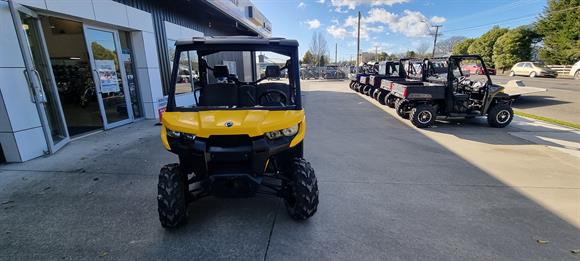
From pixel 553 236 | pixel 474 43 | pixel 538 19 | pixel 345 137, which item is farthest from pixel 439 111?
pixel 474 43

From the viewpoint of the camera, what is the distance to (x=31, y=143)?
468 centimetres

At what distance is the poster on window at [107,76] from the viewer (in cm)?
657

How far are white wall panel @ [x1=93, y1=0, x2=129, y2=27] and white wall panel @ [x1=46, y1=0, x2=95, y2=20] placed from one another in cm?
17

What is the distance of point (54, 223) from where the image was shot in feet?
9.37

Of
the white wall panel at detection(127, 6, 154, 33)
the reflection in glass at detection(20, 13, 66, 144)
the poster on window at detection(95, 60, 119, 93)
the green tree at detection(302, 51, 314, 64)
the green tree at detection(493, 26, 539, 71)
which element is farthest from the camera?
the green tree at detection(302, 51, 314, 64)

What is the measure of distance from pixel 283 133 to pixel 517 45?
139ft

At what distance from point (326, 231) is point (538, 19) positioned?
40.6 m

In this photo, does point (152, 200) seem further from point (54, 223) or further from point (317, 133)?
point (317, 133)

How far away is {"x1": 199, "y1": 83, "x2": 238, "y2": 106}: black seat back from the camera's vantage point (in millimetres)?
3250

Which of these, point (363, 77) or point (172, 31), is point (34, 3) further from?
point (363, 77)

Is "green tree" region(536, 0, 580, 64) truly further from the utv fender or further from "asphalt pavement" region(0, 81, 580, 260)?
"asphalt pavement" region(0, 81, 580, 260)

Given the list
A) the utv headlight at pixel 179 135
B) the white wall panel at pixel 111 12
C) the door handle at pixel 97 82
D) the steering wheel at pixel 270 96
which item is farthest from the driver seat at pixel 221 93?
the white wall panel at pixel 111 12

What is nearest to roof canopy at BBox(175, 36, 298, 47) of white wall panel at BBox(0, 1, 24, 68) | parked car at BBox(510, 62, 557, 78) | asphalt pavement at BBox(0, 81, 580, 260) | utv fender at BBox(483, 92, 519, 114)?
asphalt pavement at BBox(0, 81, 580, 260)

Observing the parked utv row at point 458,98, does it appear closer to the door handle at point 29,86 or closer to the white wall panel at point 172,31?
the white wall panel at point 172,31
